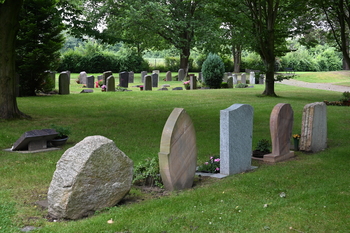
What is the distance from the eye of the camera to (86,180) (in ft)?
18.2

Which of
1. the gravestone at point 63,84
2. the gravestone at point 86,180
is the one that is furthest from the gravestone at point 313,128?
the gravestone at point 63,84

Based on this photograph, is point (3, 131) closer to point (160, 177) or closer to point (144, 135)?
point (144, 135)

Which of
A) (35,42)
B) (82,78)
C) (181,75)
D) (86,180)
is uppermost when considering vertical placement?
(35,42)

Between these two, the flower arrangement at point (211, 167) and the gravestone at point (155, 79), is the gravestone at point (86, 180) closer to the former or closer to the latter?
the flower arrangement at point (211, 167)

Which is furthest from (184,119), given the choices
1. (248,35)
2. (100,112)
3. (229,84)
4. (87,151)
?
(229,84)

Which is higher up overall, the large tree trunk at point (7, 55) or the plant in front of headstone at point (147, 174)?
the large tree trunk at point (7, 55)

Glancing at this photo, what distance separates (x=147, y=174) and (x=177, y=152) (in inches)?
29.4

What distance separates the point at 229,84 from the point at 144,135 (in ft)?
71.8

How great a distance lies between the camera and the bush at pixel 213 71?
102 feet

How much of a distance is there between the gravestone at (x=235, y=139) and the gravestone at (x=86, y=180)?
2479 millimetres

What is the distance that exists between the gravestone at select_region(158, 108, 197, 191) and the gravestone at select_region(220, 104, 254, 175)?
0.88 metres

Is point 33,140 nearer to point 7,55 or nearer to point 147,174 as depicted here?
point 147,174

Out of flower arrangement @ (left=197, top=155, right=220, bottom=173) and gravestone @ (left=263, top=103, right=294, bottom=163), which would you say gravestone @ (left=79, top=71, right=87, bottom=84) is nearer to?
gravestone @ (left=263, top=103, right=294, bottom=163)

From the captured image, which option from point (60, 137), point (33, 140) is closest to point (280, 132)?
point (60, 137)
